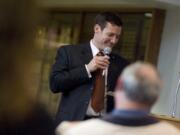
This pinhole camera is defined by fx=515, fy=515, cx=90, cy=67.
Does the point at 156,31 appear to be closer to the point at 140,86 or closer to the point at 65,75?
the point at 65,75

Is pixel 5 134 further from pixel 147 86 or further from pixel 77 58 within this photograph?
pixel 77 58

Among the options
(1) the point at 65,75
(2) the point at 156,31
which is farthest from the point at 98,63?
(2) the point at 156,31

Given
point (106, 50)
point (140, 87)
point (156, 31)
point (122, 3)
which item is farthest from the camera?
point (122, 3)

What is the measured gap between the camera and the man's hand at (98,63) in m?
3.44

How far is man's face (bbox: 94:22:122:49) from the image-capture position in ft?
12.0

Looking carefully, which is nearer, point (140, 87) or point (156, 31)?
point (140, 87)

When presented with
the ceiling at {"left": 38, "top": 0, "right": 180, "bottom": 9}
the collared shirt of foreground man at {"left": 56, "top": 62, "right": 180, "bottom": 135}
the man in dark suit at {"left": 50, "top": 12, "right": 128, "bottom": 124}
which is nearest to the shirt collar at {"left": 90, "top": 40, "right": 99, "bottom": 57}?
the man in dark suit at {"left": 50, "top": 12, "right": 128, "bottom": 124}

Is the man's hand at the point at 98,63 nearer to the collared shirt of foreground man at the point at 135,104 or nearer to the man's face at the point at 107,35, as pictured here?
the man's face at the point at 107,35

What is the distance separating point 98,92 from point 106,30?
48cm

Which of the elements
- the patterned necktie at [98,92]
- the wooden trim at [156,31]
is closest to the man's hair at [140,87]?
the patterned necktie at [98,92]

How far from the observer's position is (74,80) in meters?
3.47

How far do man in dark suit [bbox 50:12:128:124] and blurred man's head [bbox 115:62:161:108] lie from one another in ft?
5.26

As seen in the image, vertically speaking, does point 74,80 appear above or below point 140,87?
below

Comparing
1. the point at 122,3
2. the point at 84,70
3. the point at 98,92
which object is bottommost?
the point at 98,92
